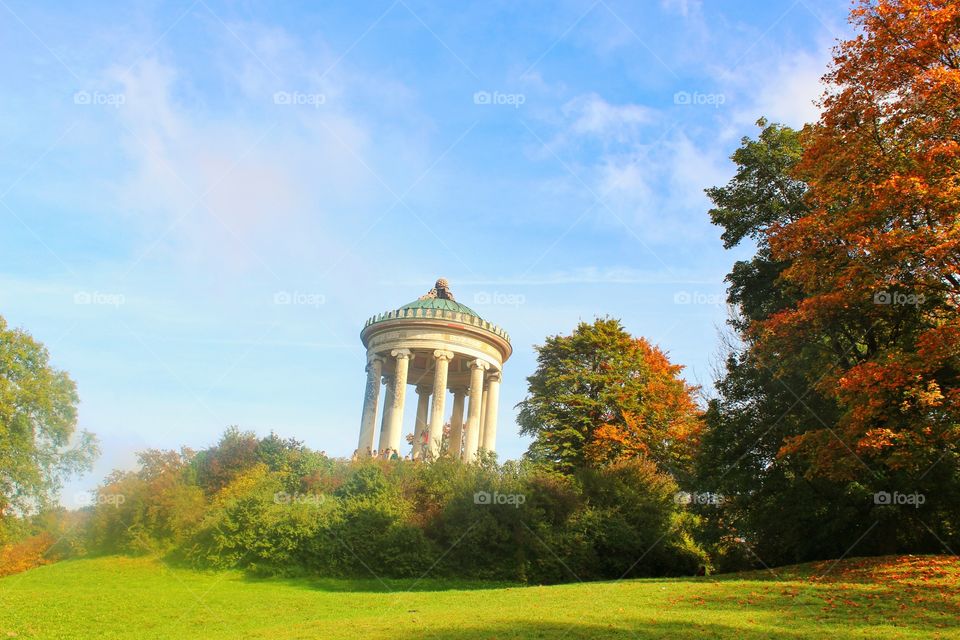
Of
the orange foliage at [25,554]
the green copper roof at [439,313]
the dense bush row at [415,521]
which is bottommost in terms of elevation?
the orange foliage at [25,554]

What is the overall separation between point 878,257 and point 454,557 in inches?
680

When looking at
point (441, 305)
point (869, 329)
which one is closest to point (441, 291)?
point (441, 305)

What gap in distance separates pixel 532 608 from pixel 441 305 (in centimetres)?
3009

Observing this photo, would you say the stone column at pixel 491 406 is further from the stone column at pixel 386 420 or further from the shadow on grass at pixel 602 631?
the shadow on grass at pixel 602 631

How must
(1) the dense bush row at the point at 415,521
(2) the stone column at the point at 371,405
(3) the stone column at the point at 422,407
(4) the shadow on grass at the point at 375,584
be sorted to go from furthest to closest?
(3) the stone column at the point at 422,407, (2) the stone column at the point at 371,405, (1) the dense bush row at the point at 415,521, (4) the shadow on grass at the point at 375,584

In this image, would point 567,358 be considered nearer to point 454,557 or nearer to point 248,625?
point 454,557

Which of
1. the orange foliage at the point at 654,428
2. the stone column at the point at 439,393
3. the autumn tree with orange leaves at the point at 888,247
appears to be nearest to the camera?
the autumn tree with orange leaves at the point at 888,247

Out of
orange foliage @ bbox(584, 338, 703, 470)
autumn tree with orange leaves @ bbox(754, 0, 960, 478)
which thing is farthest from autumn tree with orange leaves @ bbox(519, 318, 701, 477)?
autumn tree with orange leaves @ bbox(754, 0, 960, 478)

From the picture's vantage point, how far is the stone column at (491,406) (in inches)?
1717

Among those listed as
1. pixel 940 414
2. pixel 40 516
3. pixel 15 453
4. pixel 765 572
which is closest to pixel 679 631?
pixel 940 414

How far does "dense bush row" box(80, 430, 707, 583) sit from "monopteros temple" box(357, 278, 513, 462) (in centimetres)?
1035

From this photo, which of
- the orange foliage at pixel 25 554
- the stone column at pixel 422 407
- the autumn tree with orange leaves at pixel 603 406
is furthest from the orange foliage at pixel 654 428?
the orange foliage at pixel 25 554

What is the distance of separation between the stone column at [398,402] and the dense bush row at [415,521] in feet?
31.3

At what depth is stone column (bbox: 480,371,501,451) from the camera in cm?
4362
